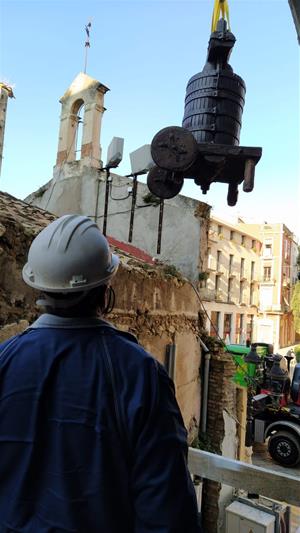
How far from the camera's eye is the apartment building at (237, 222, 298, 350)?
120 ft

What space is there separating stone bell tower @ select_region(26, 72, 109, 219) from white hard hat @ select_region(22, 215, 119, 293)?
8.88 meters

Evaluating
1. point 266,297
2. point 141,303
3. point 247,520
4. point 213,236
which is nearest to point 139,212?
point 141,303

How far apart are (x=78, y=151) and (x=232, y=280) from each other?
77.4ft

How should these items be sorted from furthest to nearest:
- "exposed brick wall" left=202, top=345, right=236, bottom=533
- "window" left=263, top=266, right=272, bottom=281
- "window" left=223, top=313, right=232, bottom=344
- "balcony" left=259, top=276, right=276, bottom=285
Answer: "window" left=263, top=266, right=272, bottom=281
"balcony" left=259, top=276, right=276, bottom=285
"window" left=223, top=313, right=232, bottom=344
"exposed brick wall" left=202, top=345, right=236, bottom=533

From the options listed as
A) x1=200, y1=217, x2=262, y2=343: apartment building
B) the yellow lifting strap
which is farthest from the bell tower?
x1=200, y1=217, x2=262, y2=343: apartment building

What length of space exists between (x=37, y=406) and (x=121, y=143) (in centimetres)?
541

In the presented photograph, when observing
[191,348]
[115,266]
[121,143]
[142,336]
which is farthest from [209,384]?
[115,266]

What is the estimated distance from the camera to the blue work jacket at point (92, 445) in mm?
941

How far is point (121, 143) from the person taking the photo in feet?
19.5

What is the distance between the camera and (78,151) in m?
10.4

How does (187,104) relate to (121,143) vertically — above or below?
below

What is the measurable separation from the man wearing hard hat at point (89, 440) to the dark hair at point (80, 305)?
0.20ft

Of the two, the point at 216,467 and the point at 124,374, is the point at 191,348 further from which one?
the point at 124,374

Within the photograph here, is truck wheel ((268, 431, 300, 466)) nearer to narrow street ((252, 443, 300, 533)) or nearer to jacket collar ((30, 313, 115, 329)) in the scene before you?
narrow street ((252, 443, 300, 533))
